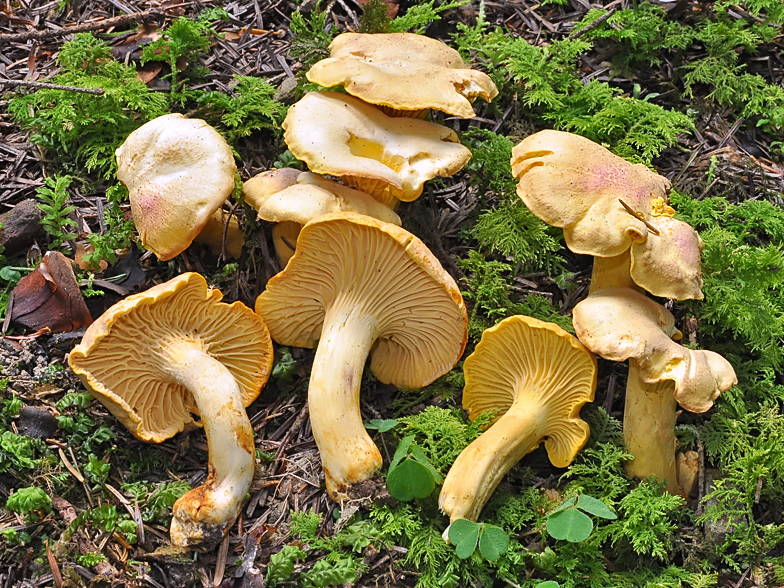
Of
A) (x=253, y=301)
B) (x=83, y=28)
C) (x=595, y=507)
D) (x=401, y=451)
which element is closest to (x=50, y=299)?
(x=253, y=301)

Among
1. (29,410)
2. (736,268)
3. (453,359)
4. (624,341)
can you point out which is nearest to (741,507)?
(624,341)

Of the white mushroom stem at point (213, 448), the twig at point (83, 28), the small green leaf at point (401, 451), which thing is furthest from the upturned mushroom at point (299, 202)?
the twig at point (83, 28)

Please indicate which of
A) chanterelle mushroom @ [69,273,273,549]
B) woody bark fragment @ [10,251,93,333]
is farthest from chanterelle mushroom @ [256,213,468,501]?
woody bark fragment @ [10,251,93,333]

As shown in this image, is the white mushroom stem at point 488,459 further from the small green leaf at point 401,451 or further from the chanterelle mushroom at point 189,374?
the chanterelle mushroom at point 189,374

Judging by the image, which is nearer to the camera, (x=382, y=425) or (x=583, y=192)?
(x=583, y=192)

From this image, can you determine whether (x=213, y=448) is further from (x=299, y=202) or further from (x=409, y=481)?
(x=299, y=202)

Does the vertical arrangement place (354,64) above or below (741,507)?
above

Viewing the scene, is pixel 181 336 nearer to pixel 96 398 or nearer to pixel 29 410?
pixel 96 398
